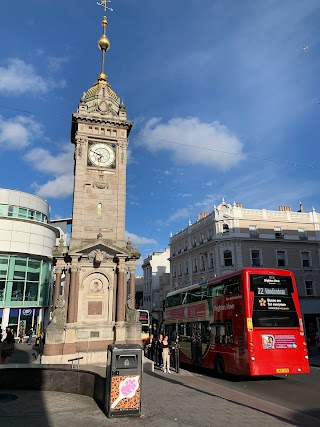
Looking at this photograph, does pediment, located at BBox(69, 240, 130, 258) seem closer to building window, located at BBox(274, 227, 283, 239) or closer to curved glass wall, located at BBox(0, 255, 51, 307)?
curved glass wall, located at BBox(0, 255, 51, 307)

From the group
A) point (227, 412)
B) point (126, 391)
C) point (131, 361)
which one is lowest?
point (227, 412)

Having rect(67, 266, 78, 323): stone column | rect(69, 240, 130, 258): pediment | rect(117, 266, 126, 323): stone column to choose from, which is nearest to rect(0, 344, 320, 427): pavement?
rect(67, 266, 78, 323): stone column

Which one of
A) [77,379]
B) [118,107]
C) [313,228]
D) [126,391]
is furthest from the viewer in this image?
[313,228]

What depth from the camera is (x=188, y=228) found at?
53.4m

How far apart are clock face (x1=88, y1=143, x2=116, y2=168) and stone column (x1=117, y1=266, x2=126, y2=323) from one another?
315 inches

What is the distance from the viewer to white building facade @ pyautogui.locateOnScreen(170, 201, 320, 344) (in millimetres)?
43000

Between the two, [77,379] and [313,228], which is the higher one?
[313,228]

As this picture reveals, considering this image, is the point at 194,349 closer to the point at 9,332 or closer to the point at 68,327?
the point at 68,327

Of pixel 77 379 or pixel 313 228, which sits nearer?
pixel 77 379

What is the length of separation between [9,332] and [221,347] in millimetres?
10567

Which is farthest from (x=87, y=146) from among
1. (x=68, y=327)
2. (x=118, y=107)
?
(x=68, y=327)

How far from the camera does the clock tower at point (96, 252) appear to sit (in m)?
20.1

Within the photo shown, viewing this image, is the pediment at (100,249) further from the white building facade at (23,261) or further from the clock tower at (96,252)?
the white building facade at (23,261)

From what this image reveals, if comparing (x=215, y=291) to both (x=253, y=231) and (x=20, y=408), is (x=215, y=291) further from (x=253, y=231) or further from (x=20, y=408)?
(x=253, y=231)
